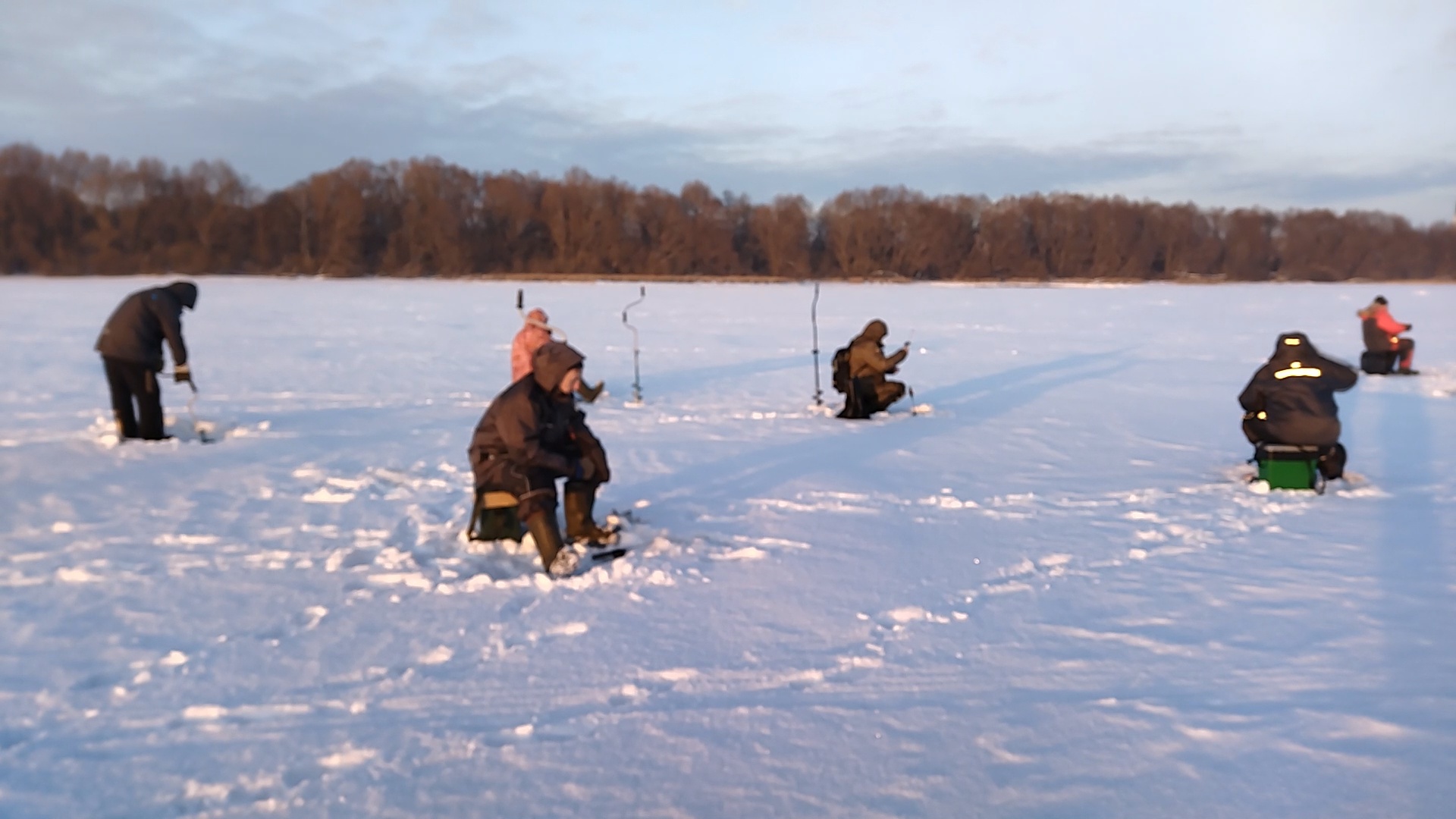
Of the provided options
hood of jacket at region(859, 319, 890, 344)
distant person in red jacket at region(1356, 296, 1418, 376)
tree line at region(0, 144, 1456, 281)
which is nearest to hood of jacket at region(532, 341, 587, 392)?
hood of jacket at region(859, 319, 890, 344)

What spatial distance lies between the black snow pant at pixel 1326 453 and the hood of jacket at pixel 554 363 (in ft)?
16.1

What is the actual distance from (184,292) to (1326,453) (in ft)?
29.8

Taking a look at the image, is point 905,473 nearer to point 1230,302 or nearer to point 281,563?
point 281,563

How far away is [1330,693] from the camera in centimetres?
367

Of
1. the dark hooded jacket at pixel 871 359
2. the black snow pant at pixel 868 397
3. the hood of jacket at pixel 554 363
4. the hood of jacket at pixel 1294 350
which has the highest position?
the hood of jacket at pixel 554 363

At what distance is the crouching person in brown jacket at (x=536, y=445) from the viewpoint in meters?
4.91

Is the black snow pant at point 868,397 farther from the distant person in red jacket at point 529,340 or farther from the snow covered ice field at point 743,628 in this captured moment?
the distant person in red jacket at point 529,340

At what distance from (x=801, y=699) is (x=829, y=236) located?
288 ft

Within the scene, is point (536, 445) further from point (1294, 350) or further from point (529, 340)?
point (1294, 350)

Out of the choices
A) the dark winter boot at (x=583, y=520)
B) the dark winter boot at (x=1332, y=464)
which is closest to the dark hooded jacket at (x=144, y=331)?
the dark winter boot at (x=583, y=520)

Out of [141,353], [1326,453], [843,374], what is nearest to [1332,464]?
[1326,453]

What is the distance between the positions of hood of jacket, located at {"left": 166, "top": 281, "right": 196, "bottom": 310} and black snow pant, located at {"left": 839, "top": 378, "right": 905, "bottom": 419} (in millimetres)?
6238

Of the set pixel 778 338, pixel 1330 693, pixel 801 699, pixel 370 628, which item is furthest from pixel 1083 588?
pixel 778 338

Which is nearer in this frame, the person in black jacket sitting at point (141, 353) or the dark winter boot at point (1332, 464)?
the dark winter boot at point (1332, 464)
